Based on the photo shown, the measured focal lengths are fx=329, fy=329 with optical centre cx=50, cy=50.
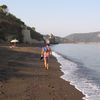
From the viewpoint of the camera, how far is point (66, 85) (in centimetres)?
1506

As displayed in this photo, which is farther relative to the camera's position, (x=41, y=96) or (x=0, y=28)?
(x=0, y=28)

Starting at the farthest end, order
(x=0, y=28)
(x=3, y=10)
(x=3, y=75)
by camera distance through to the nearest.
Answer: (x=3, y=10) → (x=0, y=28) → (x=3, y=75)

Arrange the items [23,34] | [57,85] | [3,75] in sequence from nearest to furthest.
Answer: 1. [57,85]
2. [3,75]
3. [23,34]

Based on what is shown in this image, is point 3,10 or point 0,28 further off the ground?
point 3,10

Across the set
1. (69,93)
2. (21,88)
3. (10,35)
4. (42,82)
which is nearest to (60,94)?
(69,93)

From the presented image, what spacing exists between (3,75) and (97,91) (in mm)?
5086

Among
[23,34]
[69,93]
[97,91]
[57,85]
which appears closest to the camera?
[69,93]

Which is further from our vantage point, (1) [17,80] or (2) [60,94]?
(1) [17,80]

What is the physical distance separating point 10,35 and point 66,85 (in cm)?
6558

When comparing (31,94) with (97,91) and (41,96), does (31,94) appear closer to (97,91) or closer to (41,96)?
(41,96)

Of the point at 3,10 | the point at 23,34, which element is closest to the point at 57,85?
the point at 23,34

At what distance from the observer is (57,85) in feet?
48.9

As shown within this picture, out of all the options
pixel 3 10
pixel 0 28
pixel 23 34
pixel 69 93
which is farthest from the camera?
pixel 3 10

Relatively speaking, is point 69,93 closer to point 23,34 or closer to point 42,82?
point 42,82
